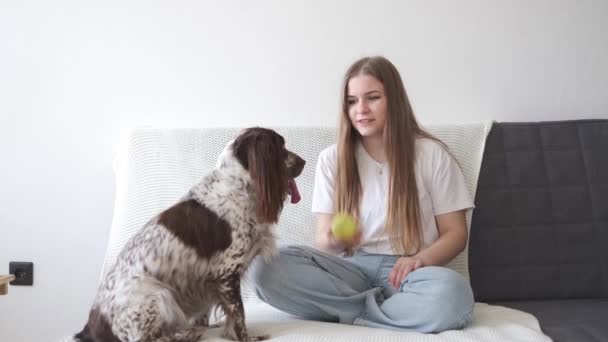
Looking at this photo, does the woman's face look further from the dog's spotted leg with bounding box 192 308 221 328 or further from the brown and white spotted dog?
the dog's spotted leg with bounding box 192 308 221 328

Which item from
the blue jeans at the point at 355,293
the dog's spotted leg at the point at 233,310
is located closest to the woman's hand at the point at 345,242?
the blue jeans at the point at 355,293

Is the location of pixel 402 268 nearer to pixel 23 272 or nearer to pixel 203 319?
pixel 203 319

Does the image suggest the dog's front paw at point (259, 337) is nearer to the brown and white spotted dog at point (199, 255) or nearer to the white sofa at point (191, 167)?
the brown and white spotted dog at point (199, 255)

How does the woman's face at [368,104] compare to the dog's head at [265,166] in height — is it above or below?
above

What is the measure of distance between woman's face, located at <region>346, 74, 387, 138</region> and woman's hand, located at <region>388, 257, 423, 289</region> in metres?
0.48

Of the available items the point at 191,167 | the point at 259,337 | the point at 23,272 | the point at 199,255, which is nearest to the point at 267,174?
the point at 199,255

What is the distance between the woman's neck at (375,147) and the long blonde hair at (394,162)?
54 millimetres

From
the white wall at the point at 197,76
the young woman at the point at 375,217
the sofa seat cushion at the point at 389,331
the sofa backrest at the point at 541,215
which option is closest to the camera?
Result: the sofa seat cushion at the point at 389,331

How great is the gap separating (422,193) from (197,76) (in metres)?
1.14

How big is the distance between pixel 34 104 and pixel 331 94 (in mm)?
1283

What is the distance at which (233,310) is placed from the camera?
5.88 ft

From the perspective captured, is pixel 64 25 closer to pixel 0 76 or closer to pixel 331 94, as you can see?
pixel 0 76

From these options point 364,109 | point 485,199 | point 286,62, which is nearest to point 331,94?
point 286,62

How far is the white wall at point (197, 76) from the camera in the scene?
8.95 ft
